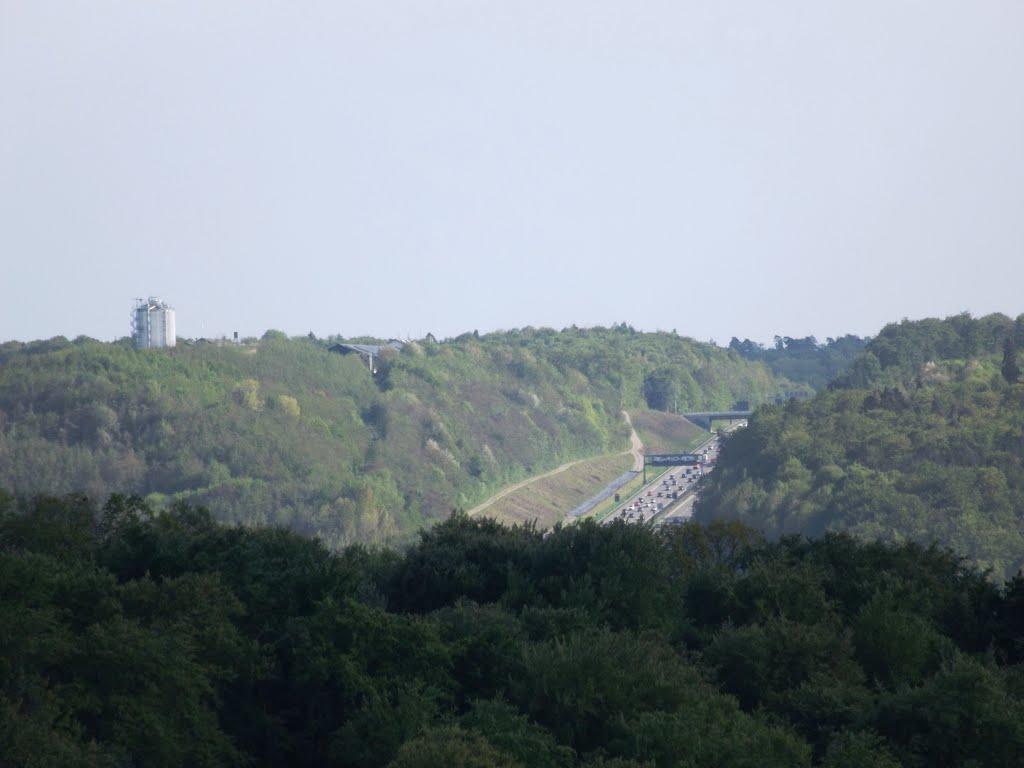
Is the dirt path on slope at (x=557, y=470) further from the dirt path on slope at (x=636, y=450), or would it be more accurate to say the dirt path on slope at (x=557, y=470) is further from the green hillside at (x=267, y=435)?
the green hillside at (x=267, y=435)

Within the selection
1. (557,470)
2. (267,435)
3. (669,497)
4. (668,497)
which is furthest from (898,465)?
(267,435)

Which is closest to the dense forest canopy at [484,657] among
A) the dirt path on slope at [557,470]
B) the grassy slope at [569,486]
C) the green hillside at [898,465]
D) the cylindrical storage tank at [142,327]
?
the green hillside at [898,465]

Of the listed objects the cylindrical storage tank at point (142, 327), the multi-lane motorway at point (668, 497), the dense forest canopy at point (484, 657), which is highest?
the cylindrical storage tank at point (142, 327)

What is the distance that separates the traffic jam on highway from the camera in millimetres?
138125

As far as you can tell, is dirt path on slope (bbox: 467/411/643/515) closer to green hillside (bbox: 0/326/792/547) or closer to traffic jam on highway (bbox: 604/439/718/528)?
green hillside (bbox: 0/326/792/547)

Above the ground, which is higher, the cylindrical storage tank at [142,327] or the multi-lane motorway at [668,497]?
the cylindrical storage tank at [142,327]

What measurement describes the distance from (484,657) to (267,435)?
118 m

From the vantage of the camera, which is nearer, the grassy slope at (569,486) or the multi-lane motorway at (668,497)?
the multi-lane motorway at (668,497)

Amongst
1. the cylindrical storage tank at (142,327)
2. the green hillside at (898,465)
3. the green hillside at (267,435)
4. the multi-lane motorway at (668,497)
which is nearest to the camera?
the green hillside at (898,465)

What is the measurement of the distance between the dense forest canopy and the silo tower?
12730 centimetres

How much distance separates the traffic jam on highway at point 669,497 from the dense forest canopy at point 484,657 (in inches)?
3201

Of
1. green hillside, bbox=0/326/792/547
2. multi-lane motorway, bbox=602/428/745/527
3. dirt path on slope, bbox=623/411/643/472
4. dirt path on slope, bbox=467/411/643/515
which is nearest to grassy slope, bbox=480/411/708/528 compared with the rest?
dirt path on slope, bbox=467/411/643/515

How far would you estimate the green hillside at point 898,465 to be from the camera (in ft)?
366

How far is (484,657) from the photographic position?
37969 millimetres
